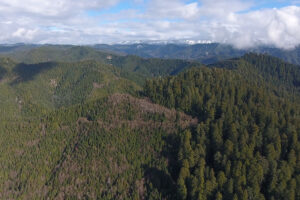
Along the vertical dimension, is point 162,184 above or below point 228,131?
below

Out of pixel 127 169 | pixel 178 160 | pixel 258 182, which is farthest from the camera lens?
pixel 127 169

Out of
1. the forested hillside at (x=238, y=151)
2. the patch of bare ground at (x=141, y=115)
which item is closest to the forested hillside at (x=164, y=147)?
the forested hillside at (x=238, y=151)

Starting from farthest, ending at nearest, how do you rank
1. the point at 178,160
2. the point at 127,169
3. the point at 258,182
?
the point at 127,169
the point at 178,160
the point at 258,182

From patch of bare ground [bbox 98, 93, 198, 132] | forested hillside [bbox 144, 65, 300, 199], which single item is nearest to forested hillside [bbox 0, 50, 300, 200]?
forested hillside [bbox 144, 65, 300, 199]

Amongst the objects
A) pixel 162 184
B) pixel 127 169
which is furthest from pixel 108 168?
pixel 162 184

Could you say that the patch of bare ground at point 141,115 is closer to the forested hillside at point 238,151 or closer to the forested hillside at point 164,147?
the forested hillside at point 164,147

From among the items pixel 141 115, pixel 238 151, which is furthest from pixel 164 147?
pixel 238 151

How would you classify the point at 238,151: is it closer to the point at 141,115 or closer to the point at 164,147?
the point at 164,147

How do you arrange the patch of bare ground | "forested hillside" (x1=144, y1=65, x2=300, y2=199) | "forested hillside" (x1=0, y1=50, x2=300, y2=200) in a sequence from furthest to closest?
the patch of bare ground, "forested hillside" (x1=0, y1=50, x2=300, y2=200), "forested hillside" (x1=144, y1=65, x2=300, y2=199)

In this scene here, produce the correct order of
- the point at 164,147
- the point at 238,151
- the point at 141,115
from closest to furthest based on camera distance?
the point at 238,151, the point at 164,147, the point at 141,115

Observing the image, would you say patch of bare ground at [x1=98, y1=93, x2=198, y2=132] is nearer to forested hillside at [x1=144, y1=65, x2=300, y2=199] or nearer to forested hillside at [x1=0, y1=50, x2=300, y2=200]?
forested hillside at [x1=0, y1=50, x2=300, y2=200]

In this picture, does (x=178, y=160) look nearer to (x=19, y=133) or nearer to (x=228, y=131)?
(x=228, y=131)
